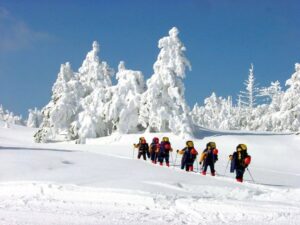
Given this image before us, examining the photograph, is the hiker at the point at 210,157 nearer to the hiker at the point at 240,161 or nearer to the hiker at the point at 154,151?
the hiker at the point at 240,161

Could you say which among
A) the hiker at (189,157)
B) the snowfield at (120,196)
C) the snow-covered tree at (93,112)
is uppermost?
the snow-covered tree at (93,112)

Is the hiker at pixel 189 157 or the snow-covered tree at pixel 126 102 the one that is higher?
the snow-covered tree at pixel 126 102

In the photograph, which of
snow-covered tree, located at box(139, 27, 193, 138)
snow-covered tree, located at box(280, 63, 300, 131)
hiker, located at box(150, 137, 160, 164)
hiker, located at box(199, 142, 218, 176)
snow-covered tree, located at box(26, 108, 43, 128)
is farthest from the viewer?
snow-covered tree, located at box(26, 108, 43, 128)

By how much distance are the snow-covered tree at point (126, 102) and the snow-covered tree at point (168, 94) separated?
793 millimetres

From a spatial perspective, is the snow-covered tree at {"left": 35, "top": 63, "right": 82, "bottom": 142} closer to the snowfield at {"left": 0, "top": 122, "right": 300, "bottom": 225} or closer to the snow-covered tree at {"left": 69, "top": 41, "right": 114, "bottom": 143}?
the snow-covered tree at {"left": 69, "top": 41, "right": 114, "bottom": 143}

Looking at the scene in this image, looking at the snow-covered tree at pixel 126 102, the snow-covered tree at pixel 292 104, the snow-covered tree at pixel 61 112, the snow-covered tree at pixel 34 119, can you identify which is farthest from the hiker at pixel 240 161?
the snow-covered tree at pixel 34 119

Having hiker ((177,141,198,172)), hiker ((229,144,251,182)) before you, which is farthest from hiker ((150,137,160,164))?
hiker ((229,144,251,182))

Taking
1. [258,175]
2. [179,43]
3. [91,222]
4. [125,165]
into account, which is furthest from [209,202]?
[179,43]

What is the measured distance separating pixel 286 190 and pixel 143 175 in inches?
181

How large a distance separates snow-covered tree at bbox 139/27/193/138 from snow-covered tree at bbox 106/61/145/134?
0.79 metres

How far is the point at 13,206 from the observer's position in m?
9.78

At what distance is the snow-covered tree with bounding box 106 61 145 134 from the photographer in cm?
3775

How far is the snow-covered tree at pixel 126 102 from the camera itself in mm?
37750

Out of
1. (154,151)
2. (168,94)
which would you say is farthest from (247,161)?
(168,94)
